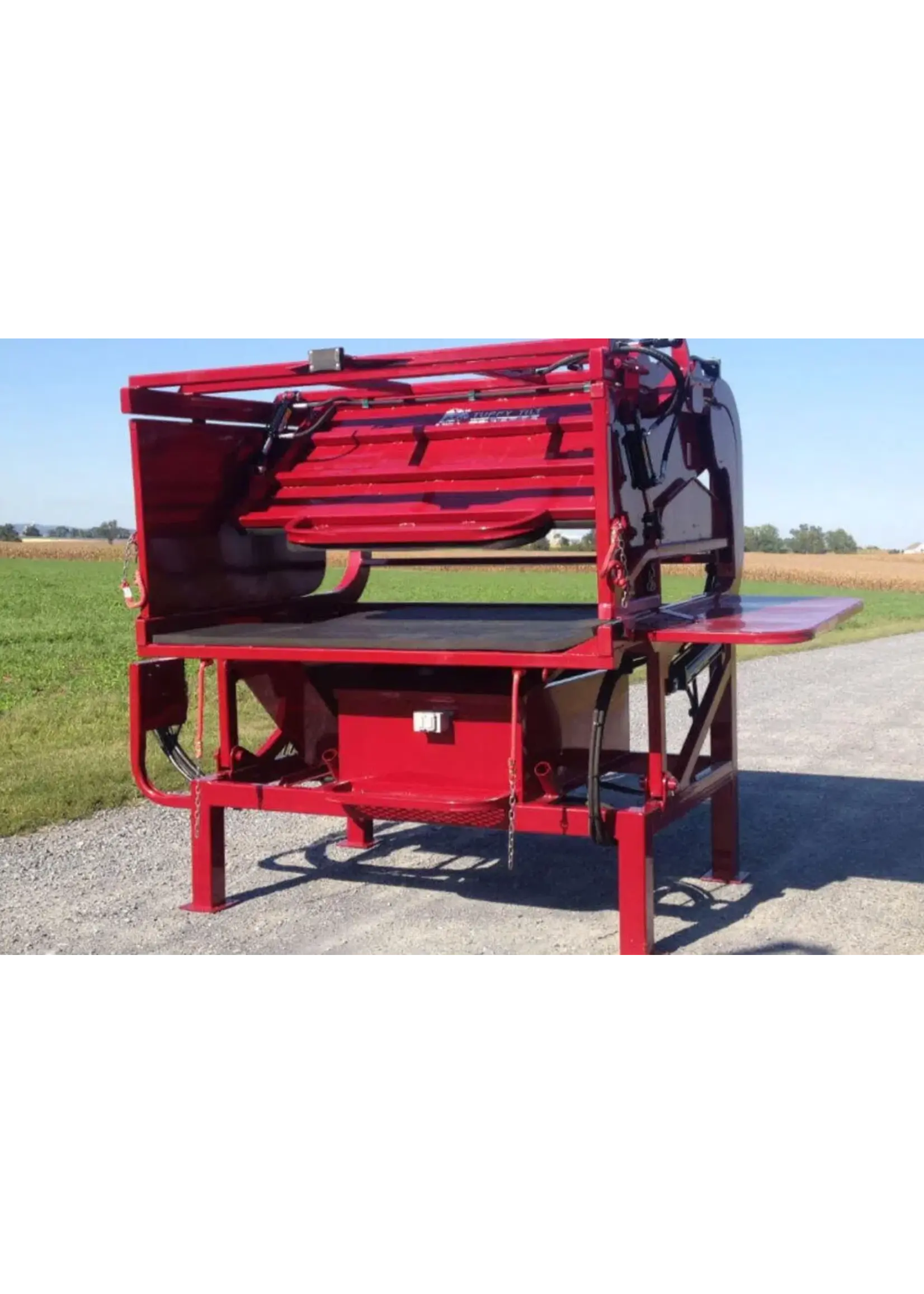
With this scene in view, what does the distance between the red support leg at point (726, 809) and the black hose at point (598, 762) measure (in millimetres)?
1144

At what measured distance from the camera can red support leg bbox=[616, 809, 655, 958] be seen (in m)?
4.45

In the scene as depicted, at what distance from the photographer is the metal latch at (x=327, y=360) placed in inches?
184

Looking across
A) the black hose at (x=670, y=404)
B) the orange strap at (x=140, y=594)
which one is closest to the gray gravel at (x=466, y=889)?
the orange strap at (x=140, y=594)

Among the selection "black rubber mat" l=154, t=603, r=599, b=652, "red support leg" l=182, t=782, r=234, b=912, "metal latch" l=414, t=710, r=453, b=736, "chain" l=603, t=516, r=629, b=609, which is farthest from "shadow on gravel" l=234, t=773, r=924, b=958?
"chain" l=603, t=516, r=629, b=609

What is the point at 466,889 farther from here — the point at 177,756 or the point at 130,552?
the point at 130,552

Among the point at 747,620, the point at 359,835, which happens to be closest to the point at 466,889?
the point at 359,835

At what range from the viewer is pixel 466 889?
5.55m

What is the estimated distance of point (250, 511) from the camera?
17.6ft

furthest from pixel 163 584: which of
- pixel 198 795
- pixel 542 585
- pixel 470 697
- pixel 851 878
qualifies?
pixel 542 585

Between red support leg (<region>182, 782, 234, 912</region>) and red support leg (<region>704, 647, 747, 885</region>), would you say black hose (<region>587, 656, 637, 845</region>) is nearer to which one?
red support leg (<region>704, 647, 747, 885</region>)

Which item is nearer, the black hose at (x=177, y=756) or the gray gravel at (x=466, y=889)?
the gray gravel at (x=466, y=889)

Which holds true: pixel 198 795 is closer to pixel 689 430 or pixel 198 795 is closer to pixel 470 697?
pixel 470 697

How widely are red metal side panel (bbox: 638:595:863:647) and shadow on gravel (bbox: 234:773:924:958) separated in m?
1.22

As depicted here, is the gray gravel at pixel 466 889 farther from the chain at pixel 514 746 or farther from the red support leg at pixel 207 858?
the chain at pixel 514 746
